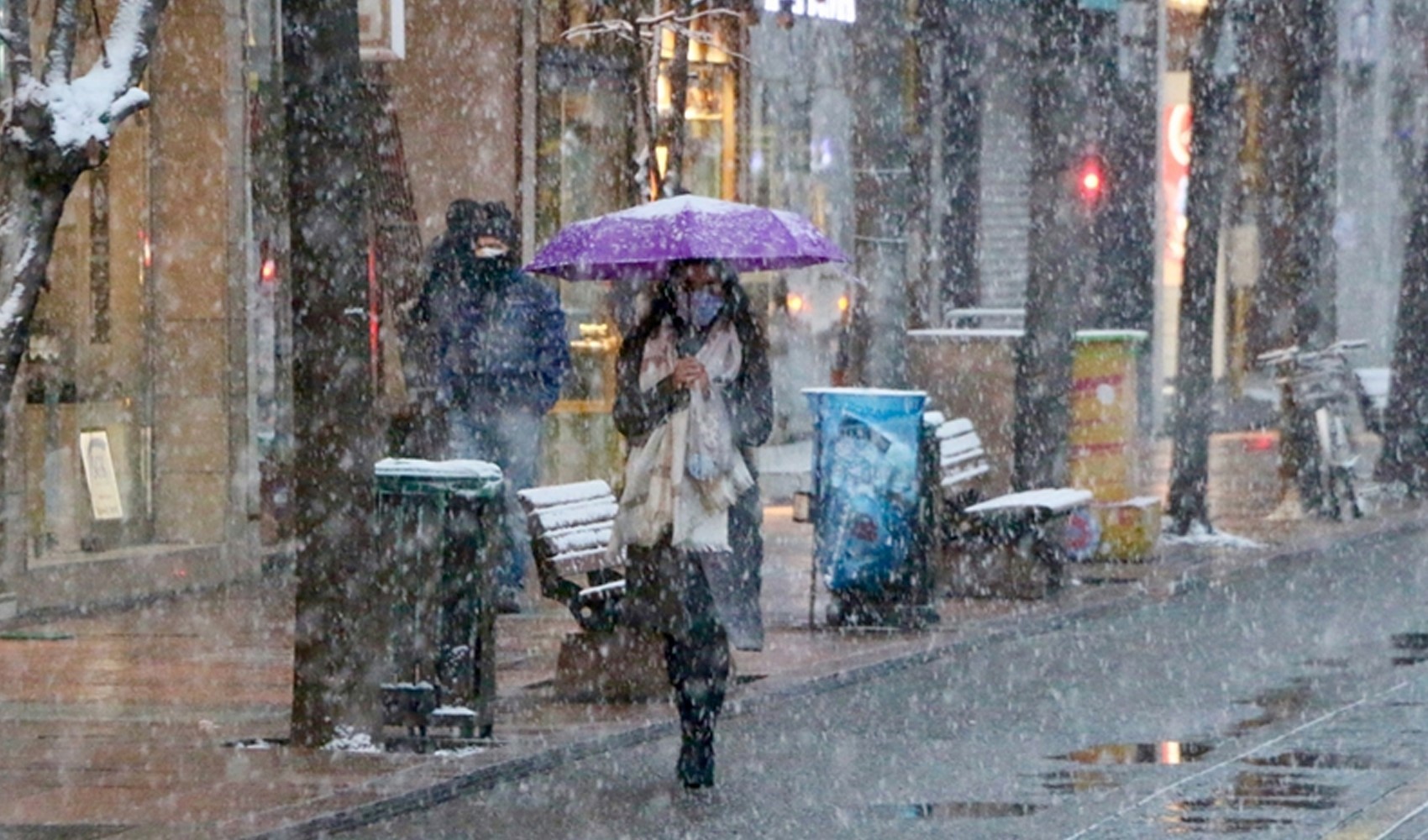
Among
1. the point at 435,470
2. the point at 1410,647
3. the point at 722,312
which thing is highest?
the point at 722,312

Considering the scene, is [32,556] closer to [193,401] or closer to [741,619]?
[193,401]

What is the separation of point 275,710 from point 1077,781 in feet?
11.2

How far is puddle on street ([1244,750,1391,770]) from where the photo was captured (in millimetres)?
10109

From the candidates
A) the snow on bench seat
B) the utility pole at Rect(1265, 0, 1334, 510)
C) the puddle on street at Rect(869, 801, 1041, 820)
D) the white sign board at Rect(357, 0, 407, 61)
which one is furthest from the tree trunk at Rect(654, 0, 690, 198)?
the puddle on street at Rect(869, 801, 1041, 820)

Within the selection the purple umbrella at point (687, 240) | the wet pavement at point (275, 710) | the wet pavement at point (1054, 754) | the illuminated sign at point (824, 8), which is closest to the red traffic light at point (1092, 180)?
the illuminated sign at point (824, 8)

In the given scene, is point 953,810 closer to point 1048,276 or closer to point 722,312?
point 722,312

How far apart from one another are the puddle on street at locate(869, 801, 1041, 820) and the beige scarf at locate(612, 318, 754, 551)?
1056mm

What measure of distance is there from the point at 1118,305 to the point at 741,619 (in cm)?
2661

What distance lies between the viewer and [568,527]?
12195 mm

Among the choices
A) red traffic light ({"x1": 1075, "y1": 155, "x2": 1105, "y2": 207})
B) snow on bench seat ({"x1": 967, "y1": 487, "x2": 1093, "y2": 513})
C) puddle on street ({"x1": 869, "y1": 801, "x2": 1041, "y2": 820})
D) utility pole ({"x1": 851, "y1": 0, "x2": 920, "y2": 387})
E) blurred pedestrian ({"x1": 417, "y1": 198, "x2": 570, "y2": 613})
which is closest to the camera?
puddle on street ({"x1": 869, "y1": 801, "x2": 1041, "y2": 820})

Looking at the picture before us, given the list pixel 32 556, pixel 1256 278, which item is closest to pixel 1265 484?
pixel 1256 278

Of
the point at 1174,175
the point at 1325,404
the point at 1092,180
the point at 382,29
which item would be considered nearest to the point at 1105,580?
the point at 1325,404

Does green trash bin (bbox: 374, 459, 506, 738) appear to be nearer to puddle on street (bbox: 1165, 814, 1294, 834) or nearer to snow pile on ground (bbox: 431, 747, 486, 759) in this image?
snow pile on ground (bbox: 431, 747, 486, 759)

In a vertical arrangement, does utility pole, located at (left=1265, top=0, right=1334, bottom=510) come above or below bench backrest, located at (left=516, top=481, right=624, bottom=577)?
above
